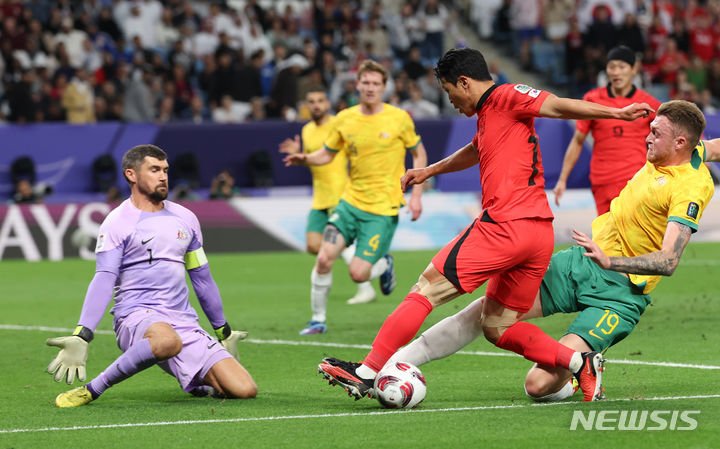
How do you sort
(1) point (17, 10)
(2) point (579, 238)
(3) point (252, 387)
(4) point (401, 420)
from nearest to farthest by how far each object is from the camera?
1. (2) point (579, 238)
2. (4) point (401, 420)
3. (3) point (252, 387)
4. (1) point (17, 10)

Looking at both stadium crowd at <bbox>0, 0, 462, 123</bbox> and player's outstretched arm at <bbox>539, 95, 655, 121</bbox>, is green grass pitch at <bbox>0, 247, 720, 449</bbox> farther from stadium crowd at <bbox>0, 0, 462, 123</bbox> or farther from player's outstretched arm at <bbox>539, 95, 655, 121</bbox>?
stadium crowd at <bbox>0, 0, 462, 123</bbox>

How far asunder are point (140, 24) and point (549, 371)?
59.0 feet

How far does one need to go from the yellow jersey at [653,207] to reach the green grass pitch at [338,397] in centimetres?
91

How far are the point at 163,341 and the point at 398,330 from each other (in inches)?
57.3

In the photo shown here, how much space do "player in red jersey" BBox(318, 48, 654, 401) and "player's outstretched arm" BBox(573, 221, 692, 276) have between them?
0.67 meters

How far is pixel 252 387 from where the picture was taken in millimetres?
7082

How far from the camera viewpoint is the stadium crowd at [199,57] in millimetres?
20766

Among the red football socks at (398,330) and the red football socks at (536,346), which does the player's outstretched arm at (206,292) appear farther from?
the red football socks at (536,346)

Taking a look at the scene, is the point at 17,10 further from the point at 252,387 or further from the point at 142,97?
the point at 252,387

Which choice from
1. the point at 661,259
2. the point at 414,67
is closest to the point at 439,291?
the point at 661,259

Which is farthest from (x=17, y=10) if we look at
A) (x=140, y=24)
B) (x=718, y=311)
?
(x=718, y=311)

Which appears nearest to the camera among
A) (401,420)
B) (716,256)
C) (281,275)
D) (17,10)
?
(401,420)

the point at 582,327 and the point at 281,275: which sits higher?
the point at 582,327

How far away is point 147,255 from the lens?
709cm
